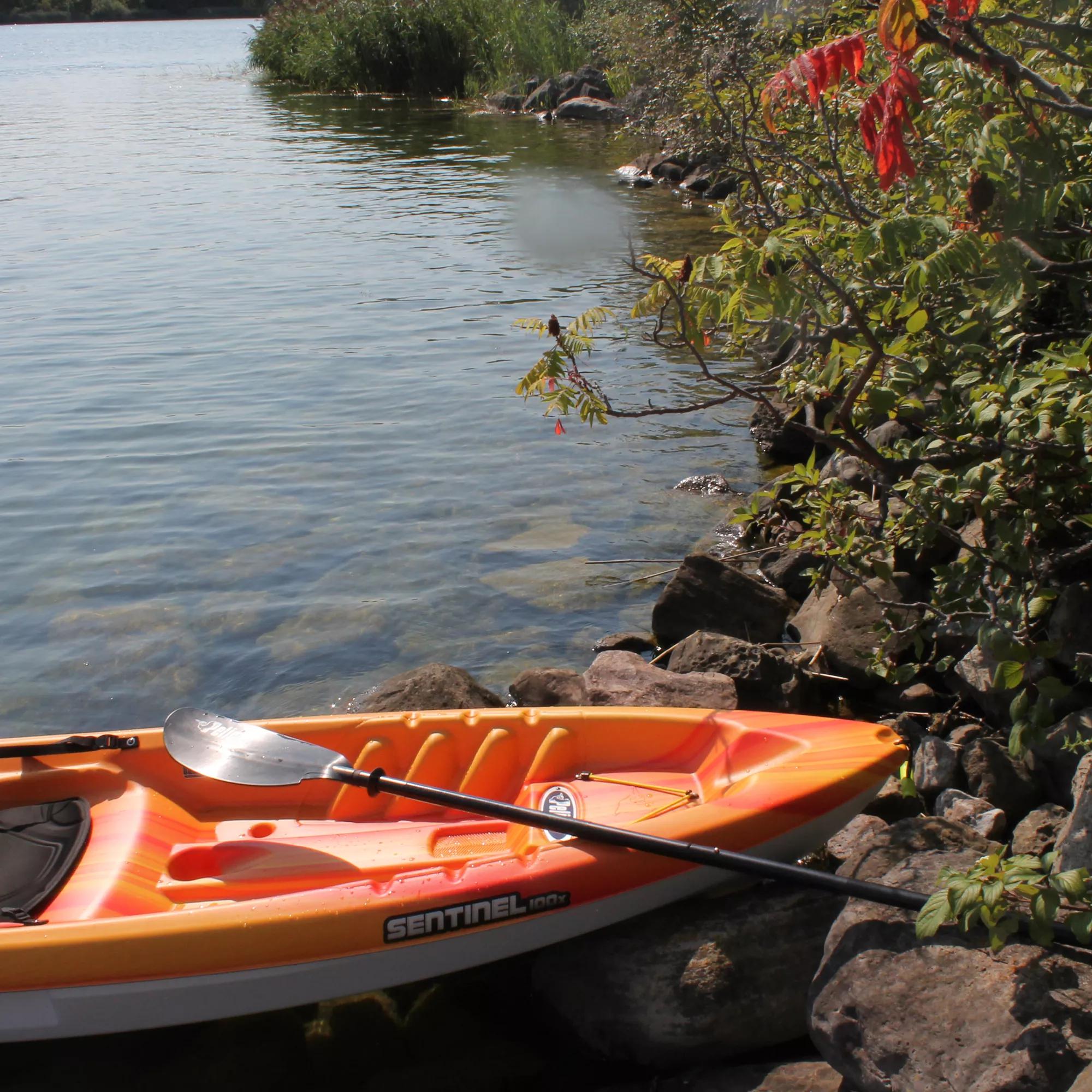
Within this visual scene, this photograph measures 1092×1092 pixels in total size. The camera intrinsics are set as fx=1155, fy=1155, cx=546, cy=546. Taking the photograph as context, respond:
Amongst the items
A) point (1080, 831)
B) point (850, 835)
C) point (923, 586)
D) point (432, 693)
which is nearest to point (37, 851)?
point (432, 693)

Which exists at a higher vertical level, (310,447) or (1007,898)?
(1007,898)

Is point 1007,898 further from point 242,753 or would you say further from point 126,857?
point 126,857

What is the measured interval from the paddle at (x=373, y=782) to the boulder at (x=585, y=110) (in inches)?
992

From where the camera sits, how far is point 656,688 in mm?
4949

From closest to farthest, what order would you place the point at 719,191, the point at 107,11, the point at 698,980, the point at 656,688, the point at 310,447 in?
the point at 698,980 → the point at 656,688 → the point at 310,447 → the point at 719,191 → the point at 107,11

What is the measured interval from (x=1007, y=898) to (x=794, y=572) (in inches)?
143

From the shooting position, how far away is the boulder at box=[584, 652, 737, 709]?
487 cm

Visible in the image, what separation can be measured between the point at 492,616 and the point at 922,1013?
414 cm

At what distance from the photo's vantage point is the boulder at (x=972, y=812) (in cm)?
381

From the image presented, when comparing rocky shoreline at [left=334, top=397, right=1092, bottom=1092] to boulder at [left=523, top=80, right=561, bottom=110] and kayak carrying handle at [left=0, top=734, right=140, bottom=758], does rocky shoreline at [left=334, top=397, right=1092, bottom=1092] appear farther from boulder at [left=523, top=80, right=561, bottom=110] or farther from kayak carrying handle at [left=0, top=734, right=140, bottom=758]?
boulder at [left=523, top=80, right=561, bottom=110]

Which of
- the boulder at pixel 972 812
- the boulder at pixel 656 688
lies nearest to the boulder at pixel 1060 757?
the boulder at pixel 972 812

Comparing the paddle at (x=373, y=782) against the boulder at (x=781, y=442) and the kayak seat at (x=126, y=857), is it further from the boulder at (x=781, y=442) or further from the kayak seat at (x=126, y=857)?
the boulder at (x=781, y=442)

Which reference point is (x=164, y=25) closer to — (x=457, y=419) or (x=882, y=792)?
(x=457, y=419)

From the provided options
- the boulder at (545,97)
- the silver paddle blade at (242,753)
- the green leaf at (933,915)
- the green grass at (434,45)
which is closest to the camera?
the green leaf at (933,915)
